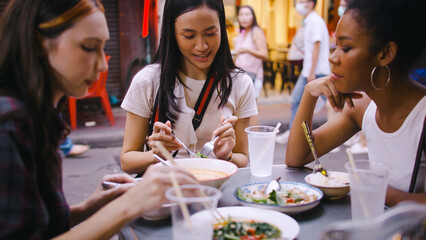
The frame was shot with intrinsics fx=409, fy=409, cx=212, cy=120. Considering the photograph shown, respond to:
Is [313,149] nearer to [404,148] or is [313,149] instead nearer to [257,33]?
[404,148]

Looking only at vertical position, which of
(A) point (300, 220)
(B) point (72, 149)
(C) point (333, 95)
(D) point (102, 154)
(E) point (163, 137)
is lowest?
(D) point (102, 154)

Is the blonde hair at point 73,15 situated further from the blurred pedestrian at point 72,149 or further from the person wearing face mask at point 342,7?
the blurred pedestrian at point 72,149

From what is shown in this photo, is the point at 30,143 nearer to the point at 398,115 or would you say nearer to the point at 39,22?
the point at 39,22

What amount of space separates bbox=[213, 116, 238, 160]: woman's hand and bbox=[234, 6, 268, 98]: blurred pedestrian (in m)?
4.53

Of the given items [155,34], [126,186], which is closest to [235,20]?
[155,34]

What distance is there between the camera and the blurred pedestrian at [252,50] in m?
6.70

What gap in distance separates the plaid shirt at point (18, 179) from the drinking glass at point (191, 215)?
15.1 inches

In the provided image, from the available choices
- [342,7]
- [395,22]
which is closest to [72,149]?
[342,7]

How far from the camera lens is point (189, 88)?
2.68 metres

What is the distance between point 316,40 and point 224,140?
Answer: 14.1 ft

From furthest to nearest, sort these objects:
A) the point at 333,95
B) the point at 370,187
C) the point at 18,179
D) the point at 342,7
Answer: the point at 342,7 → the point at 333,95 → the point at 370,187 → the point at 18,179

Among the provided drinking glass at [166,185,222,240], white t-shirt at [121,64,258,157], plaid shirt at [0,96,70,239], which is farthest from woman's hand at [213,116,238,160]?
plaid shirt at [0,96,70,239]

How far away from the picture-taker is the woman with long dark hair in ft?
8.05

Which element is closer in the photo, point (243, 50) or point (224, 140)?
point (224, 140)
